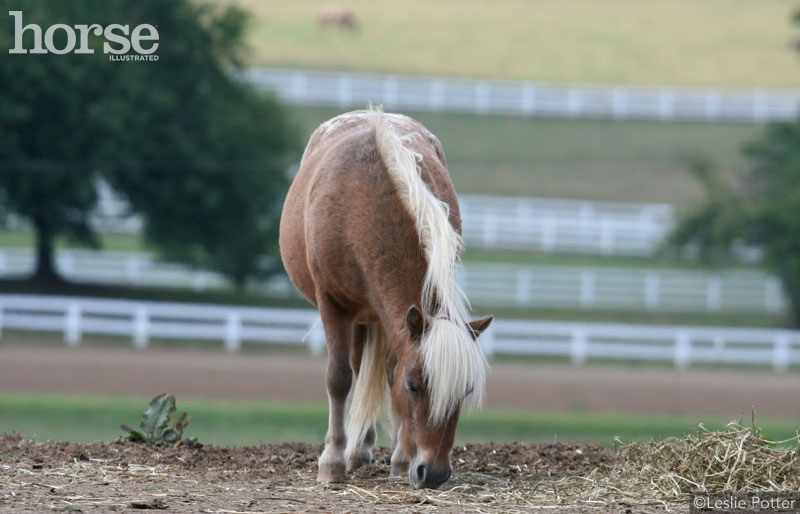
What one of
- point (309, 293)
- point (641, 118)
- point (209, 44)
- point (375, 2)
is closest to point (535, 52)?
point (641, 118)

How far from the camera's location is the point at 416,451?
5.54 m

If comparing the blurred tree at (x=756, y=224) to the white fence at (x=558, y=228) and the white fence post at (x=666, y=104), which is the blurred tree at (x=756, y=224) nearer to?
the white fence at (x=558, y=228)

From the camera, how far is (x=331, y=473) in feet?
20.3

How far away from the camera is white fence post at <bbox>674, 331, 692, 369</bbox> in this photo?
22.8m

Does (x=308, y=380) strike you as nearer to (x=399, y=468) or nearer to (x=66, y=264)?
(x=399, y=468)

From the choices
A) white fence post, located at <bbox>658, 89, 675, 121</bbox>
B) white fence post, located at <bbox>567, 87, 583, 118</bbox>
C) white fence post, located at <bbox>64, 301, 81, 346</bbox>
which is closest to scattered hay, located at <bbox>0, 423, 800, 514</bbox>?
white fence post, located at <bbox>64, 301, 81, 346</bbox>

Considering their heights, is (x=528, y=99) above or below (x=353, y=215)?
above

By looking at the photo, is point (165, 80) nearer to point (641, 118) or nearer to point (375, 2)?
point (641, 118)

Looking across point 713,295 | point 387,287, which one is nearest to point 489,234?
point 713,295

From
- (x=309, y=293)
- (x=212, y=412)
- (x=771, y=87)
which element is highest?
(x=771, y=87)

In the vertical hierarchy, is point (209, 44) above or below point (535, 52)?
below

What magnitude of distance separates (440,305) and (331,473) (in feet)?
4.55

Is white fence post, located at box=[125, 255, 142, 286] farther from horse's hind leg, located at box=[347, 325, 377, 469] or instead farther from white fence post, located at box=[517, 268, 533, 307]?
horse's hind leg, located at box=[347, 325, 377, 469]

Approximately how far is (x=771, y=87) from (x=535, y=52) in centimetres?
1263
